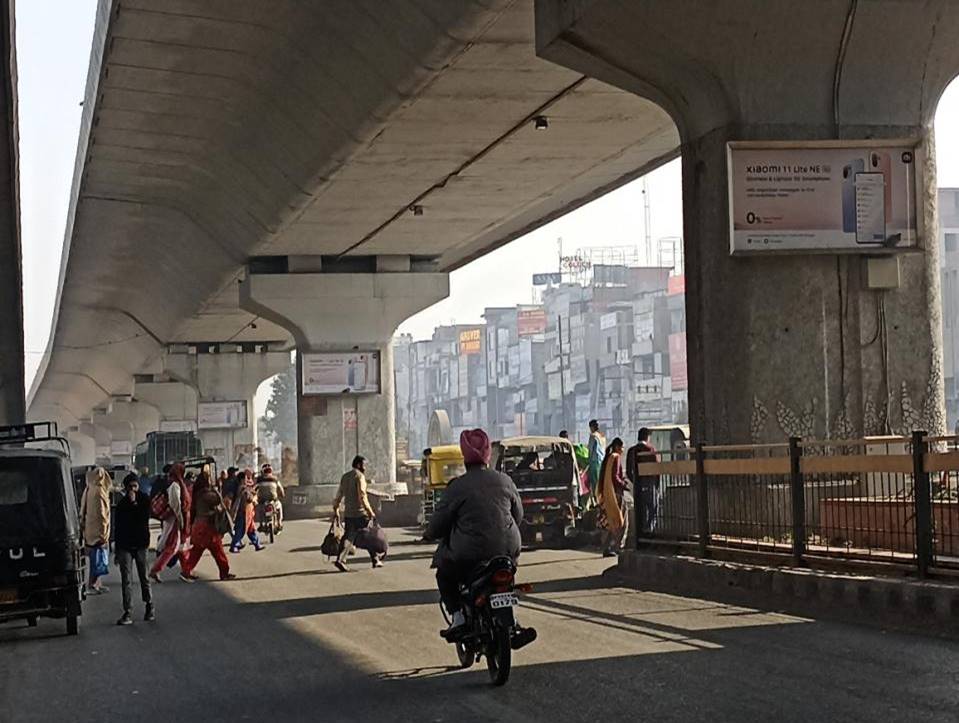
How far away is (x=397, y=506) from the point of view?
41281 mm

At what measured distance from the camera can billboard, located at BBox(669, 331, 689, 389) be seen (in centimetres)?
13188

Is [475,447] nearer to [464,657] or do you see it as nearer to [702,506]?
[464,657]

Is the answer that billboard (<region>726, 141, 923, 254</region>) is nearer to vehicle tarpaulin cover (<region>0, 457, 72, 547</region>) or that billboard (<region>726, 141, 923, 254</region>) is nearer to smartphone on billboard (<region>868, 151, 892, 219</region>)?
smartphone on billboard (<region>868, 151, 892, 219</region>)

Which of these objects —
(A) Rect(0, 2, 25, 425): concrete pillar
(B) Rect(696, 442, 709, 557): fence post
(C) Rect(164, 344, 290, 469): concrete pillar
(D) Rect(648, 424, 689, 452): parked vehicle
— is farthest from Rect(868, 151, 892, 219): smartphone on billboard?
(C) Rect(164, 344, 290, 469): concrete pillar

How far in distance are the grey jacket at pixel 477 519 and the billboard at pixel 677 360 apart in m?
121

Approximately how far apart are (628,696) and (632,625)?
414cm

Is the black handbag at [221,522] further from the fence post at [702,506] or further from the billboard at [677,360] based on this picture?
the billboard at [677,360]

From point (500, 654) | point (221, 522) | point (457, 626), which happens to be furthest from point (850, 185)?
point (500, 654)

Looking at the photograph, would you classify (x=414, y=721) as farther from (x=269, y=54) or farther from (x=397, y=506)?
(x=397, y=506)

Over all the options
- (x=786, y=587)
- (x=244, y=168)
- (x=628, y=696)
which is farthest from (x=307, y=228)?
(x=628, y=696)

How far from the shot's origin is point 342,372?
1897 inches

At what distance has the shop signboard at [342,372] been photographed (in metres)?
47.7

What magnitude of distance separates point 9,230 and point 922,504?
30.1 m

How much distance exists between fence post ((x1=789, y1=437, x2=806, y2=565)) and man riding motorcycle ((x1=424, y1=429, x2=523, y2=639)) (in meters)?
5.01
